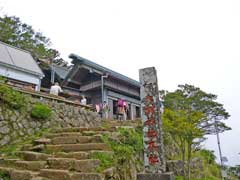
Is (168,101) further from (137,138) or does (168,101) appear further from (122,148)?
(122,148)

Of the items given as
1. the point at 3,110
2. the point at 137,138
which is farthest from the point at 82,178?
the point at 3,110

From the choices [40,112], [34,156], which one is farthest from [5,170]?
[40,112]

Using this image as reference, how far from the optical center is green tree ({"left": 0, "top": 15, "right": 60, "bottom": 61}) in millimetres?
21094

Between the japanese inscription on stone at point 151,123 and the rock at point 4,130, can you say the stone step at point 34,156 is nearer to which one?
the rock at point 4,130

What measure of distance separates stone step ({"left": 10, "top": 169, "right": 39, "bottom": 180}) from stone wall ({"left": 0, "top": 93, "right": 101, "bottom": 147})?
84.3 inches

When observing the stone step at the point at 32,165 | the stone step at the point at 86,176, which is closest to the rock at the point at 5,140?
the stone step at the point at 32,165

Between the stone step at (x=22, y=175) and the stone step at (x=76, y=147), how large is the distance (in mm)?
1387

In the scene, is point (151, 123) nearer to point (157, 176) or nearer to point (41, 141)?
point (157, 176)

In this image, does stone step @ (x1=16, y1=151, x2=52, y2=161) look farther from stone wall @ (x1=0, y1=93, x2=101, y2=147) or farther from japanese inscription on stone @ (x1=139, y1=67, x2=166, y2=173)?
japanese inscription on stone @ (x1=139, y1=67, x2=166, y2=173)

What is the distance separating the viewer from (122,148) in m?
6.80

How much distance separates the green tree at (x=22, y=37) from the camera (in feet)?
69.2

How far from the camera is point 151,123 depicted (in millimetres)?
5363

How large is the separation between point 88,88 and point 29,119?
10.7 m

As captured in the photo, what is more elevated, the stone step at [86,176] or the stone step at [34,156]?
the stone step at [34,156]
